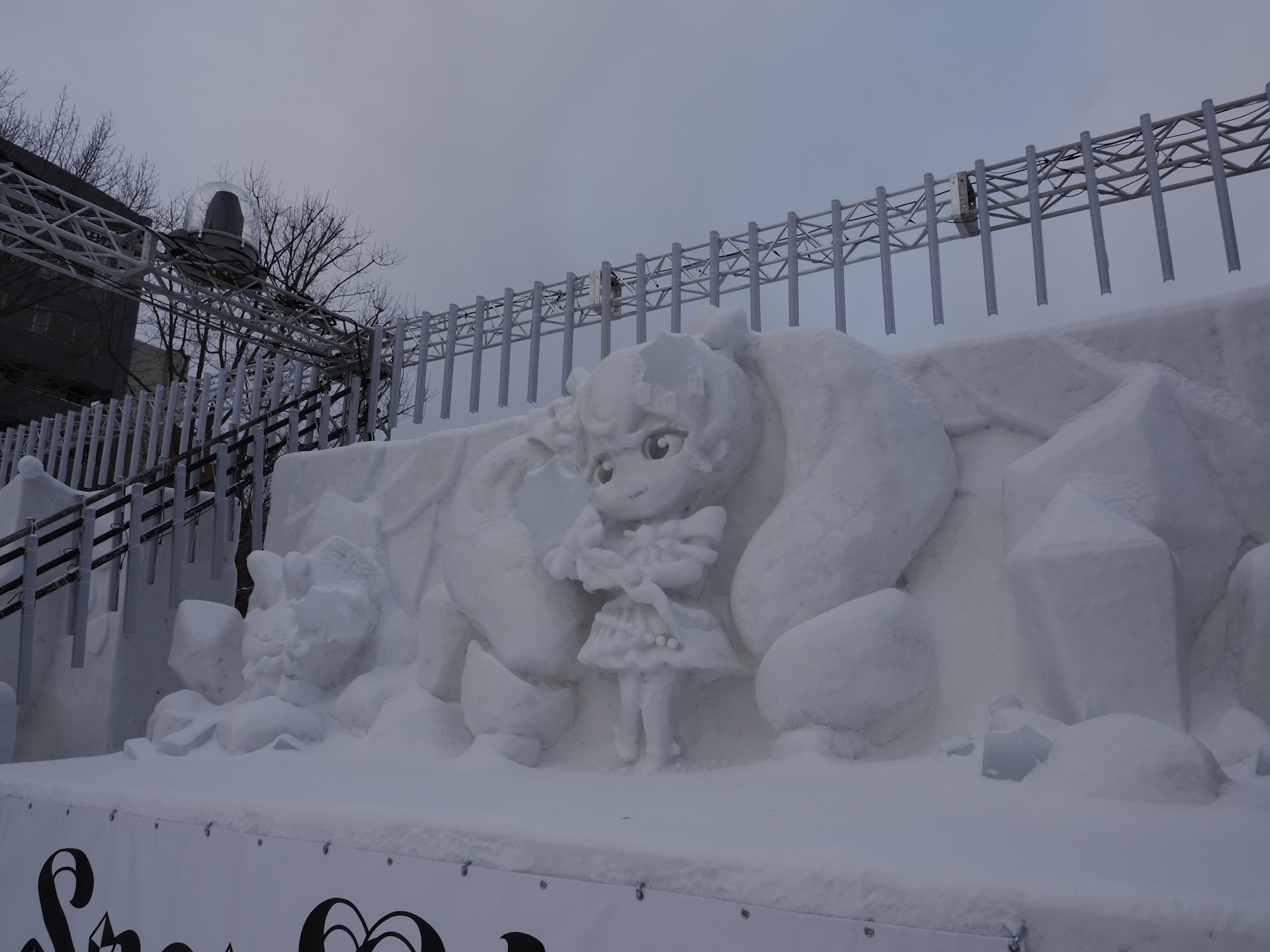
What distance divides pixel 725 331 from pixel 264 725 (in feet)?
6.44

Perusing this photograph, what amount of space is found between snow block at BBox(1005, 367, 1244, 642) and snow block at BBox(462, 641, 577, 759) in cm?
134

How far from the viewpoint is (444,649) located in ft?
9.95

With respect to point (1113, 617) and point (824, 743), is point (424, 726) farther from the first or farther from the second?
point (1113, 617)

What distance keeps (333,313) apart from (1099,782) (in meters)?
5.87

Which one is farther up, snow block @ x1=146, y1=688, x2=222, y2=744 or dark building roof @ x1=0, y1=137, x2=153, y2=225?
dark building roof @ x1=0, y1=137, x2=153, y2=225

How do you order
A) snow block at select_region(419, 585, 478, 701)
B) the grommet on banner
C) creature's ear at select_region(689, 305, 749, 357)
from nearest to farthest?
the grommet on banner
creature's ear at select_region(689, 305, 749, 357)
snow block at select_region(419, 585, 478, 701)

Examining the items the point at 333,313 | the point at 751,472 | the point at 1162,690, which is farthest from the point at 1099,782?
the point at 333,313

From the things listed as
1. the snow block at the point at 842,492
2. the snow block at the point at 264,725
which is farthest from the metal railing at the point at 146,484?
the snow block at the point at 842,492

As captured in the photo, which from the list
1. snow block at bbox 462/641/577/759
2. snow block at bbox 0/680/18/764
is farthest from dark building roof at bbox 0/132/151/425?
snow block at bbox 462/641/577/759

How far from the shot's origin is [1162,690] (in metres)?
1.99

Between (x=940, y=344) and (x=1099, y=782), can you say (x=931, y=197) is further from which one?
(x=1099, y=782)

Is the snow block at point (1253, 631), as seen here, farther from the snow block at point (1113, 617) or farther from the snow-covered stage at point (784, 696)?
the snow block at point (1113, 617)

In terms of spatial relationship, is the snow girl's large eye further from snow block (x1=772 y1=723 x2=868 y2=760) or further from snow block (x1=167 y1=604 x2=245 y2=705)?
snow block (x1=167 y1=604 x2=245 y2=705)

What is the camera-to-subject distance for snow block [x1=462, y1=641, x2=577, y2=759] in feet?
8.79
